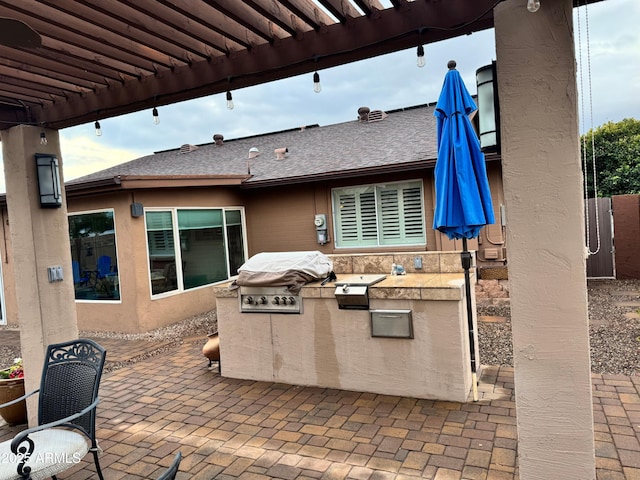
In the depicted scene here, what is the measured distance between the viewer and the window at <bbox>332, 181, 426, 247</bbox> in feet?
28.5

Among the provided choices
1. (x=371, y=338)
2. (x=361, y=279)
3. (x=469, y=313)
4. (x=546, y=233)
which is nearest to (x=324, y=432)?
(x=371, y=338)

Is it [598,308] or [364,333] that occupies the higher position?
[364,333]

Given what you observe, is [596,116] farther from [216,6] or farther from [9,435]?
[9,435]

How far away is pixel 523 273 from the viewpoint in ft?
7.04

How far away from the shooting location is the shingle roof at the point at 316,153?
8773mm

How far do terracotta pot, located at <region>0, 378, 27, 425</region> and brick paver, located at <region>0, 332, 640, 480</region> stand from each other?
10 cm

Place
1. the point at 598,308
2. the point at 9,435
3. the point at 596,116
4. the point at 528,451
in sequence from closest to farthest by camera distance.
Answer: the point at 528,451 < the point at 9,435 < the point at 598,308 < the point at 596,116

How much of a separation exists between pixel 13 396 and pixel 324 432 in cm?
296

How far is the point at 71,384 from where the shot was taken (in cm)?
297

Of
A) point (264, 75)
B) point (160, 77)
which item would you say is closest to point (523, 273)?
point (264, 75)

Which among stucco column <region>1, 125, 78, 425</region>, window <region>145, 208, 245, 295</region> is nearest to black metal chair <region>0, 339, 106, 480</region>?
stucco column <region>1, 125, 78, 425</region>

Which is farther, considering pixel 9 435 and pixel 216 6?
pixel 9 435

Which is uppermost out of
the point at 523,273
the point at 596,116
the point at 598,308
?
the point at 596,116

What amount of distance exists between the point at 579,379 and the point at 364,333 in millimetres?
2253
